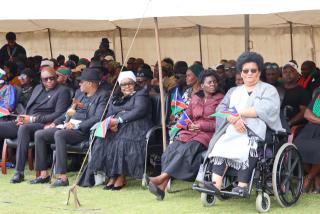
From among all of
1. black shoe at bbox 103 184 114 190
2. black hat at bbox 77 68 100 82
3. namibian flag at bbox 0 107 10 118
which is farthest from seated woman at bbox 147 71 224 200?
namibian flag at bbox 0 107 10 118

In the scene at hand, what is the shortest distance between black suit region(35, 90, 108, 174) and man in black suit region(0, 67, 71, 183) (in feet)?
1.06

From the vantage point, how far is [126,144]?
878cm

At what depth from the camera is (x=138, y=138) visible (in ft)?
28.8

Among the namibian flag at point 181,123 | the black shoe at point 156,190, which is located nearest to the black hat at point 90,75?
the namibian flag at point 181,123

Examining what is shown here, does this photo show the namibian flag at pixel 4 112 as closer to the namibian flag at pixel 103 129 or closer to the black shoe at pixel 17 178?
the black shoe at pixel 17 178

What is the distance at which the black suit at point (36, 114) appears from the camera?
9.62 metres

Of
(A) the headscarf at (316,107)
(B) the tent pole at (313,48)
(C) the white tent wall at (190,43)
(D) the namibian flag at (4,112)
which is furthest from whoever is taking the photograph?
(C) the white tent wall at (190,43)

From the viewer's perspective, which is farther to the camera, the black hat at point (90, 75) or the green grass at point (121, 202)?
the black hat at point (90, 75)

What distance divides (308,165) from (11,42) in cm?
830

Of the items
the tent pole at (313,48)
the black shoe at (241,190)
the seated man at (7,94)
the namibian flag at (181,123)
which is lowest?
the black shoe at (241,190)

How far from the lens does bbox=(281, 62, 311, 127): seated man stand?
8863 millimetres

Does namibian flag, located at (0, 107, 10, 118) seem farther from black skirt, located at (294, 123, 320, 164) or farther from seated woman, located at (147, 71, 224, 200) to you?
black skirt, located at (294, 123, 320, 164)

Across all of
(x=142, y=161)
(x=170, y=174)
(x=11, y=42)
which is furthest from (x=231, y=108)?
(x=11, y=42)

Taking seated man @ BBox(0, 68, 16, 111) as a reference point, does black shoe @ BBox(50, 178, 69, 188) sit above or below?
below
